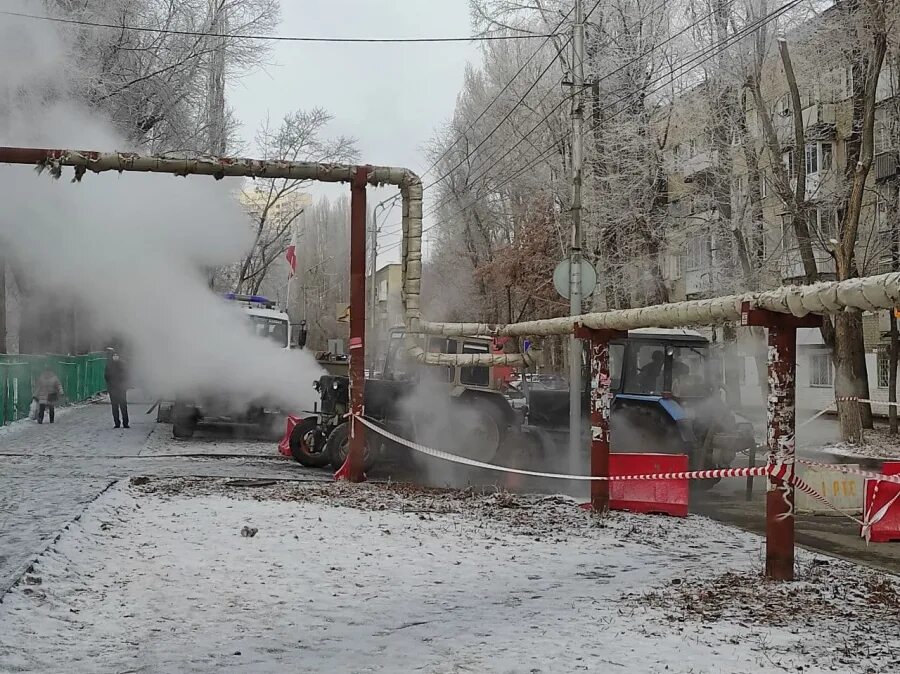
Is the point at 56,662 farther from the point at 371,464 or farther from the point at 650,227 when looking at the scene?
the point at 650,227

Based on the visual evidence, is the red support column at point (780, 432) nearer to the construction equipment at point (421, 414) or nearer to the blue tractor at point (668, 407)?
the blue tractor at point (668, 407)

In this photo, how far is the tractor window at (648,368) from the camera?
1367cm

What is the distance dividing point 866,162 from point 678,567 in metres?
13.1

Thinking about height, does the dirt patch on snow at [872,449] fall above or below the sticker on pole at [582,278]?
below

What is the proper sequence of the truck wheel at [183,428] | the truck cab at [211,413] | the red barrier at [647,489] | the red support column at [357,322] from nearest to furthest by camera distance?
the red barrier at [647,489], the red support column at [357,322], the truck cab at [211,413], the truck wheel at [183,428]

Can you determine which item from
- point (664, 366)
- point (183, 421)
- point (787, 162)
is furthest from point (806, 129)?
point (183, 421)

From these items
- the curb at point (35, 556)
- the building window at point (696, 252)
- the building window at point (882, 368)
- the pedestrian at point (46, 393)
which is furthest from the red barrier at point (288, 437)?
the building window at point (882, 368)

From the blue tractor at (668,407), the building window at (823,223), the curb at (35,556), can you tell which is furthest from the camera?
the building window at (823,223)

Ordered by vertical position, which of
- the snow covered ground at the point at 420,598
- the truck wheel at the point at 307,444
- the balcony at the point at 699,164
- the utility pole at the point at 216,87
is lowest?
the snow covered ground at the point at 420,598

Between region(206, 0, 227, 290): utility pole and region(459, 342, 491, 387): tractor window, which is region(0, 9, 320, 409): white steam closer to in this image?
region(459, 342, 491, 387): tractor window

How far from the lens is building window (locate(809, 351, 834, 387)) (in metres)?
33.4

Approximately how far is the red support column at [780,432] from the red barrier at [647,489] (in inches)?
127

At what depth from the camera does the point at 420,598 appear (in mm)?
6570

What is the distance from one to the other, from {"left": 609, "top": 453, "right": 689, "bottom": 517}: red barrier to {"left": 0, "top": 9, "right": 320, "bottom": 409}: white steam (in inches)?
292
